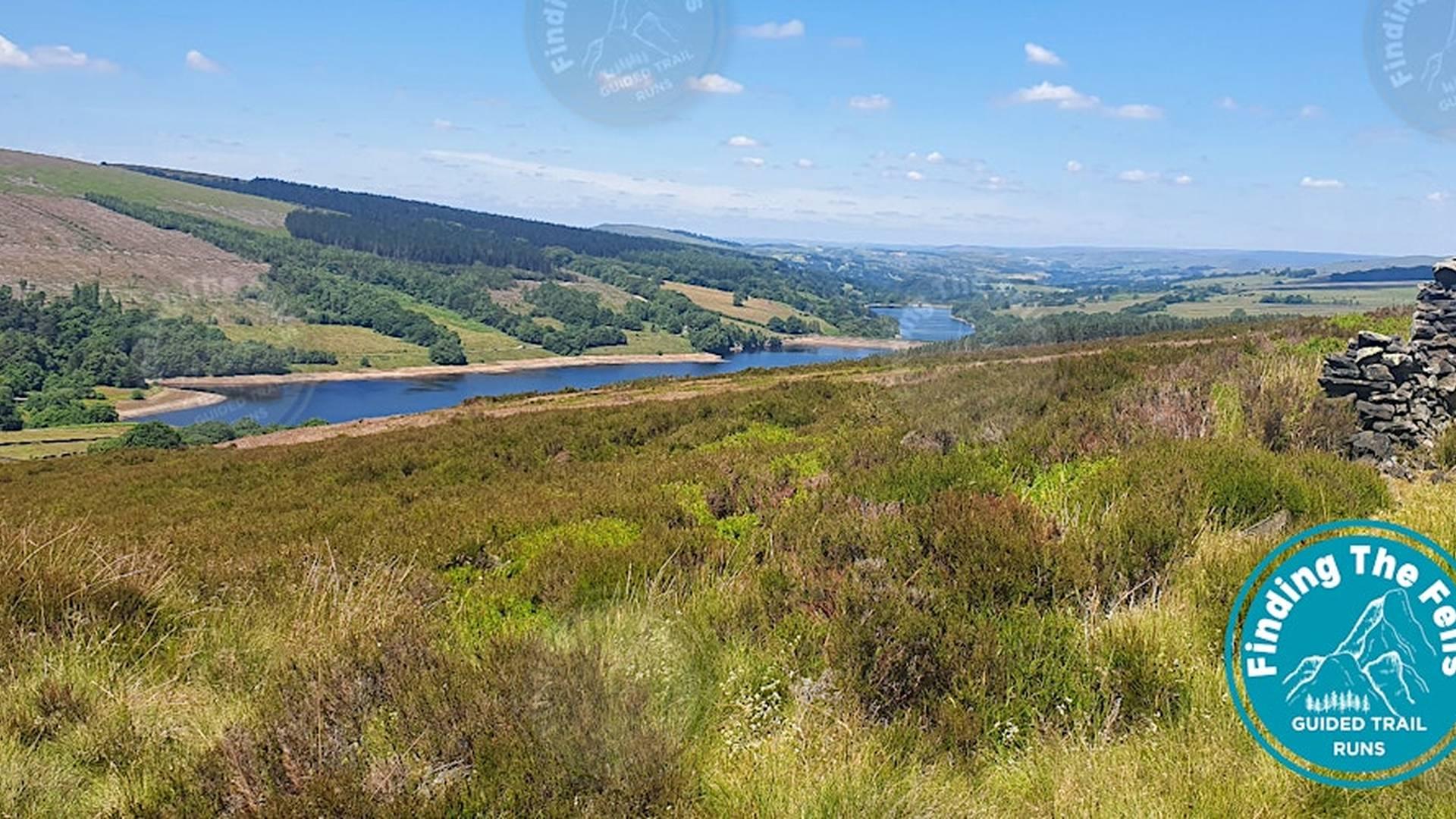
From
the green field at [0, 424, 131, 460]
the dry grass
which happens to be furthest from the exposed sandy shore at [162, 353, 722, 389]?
the dry grass

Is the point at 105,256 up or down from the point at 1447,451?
down

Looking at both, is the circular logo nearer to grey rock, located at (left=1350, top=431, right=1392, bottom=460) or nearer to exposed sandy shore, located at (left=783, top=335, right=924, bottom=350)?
grey rock, located at (left=1350, top=431, right=1392, bottom=460)

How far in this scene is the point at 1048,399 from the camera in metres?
12.6

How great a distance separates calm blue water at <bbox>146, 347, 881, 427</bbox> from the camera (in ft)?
308

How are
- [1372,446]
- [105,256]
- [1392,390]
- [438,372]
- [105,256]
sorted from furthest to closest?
1. [105,256]
2. [105,256]
3. [438,372]
4. [1392,390]
5. [1372,446]

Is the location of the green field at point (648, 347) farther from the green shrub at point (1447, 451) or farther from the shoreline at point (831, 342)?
the green shrub at point (1447, 451)

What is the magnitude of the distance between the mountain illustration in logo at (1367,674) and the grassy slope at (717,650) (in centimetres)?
29

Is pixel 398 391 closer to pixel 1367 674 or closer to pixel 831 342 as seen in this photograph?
pixel 831 342

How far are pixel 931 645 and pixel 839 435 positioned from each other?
31.1 ft

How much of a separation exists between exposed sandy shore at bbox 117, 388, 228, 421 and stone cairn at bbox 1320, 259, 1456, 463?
118187 mm

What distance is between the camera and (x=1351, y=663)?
10.5ft

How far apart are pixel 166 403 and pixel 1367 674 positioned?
13028 cm

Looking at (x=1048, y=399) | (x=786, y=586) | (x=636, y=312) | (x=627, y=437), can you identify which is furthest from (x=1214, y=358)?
(x=636, y=312)

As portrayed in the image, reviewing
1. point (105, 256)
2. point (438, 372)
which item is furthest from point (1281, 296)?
point (105, 256)
